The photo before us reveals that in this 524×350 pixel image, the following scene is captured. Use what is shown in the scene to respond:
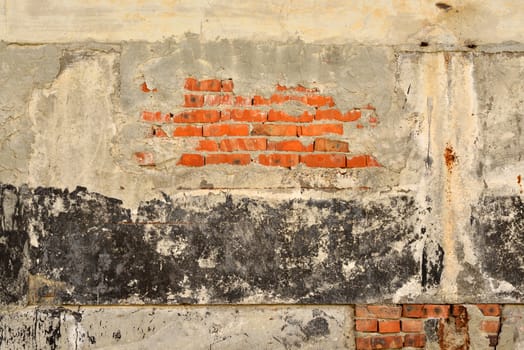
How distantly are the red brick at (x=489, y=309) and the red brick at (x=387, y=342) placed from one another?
46 centimetres

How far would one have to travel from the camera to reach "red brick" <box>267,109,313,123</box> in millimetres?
3600

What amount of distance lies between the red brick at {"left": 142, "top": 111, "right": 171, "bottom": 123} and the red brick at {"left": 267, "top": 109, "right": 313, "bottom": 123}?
1.76ft

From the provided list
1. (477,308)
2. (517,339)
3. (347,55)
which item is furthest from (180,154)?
(517,339)

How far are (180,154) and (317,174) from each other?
28.8 inches

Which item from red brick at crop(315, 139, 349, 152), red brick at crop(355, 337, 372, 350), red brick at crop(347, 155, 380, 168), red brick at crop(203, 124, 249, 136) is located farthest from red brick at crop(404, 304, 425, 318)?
red brick at crop(203, 124, 249, 136)

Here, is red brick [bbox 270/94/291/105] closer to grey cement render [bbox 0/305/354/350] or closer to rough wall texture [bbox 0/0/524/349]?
rough wall texture [bbox 0/0/524/349]

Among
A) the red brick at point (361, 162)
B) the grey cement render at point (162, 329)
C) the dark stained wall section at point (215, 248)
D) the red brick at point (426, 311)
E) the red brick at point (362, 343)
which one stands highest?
the red brick at point (361, 162)

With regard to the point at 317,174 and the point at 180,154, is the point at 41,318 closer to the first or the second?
the point at 180,154

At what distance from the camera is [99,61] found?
11.8 feet

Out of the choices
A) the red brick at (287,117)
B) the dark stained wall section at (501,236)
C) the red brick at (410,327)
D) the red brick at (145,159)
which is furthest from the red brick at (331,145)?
the red brick at (410,327)

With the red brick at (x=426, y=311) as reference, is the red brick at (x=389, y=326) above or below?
below

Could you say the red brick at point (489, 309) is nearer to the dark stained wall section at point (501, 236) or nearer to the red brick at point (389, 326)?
the dark stained wall section at point (501, 236)

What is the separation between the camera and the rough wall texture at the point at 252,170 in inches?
141

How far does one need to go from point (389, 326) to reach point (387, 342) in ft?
0.28
